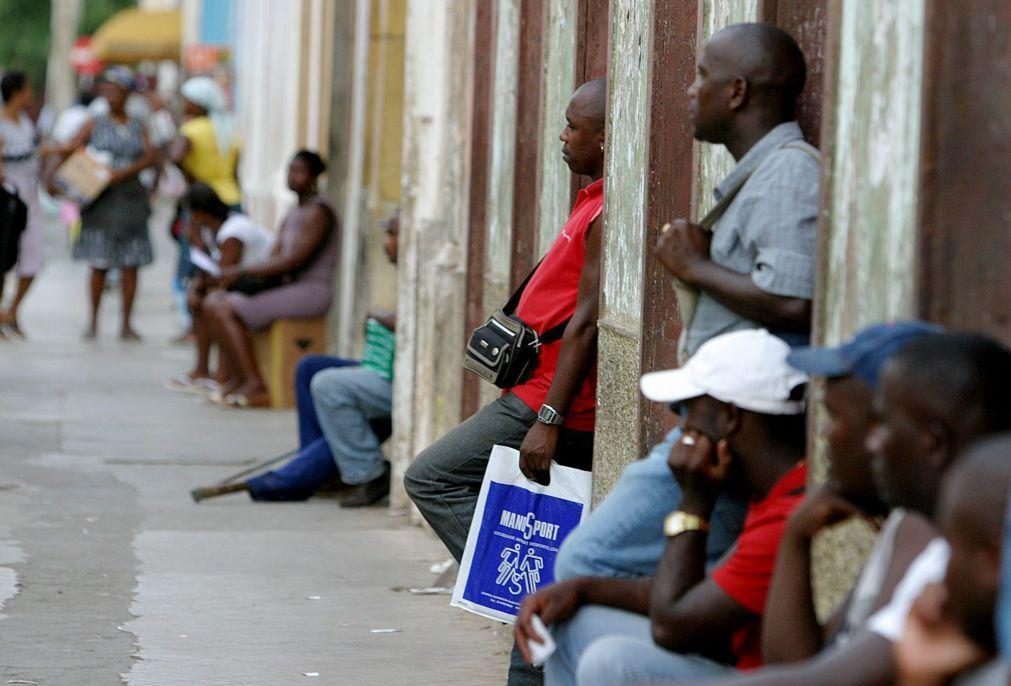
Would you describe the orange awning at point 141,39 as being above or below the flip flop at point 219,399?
above

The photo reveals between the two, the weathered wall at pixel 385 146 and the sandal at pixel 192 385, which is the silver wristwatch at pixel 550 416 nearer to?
the weathered wall at pixel 385 146

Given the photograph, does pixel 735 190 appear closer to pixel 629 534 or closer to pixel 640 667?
pixel 629 534

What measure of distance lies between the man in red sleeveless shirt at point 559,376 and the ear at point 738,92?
1.49 metres

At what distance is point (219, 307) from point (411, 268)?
3.37m

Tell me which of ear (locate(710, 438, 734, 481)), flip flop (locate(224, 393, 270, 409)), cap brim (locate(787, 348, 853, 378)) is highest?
cap brim (locate(787, 348, 853, 378))

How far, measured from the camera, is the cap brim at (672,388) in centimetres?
362

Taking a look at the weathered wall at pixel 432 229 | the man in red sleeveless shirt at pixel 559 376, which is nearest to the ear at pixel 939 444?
the man in red sleeveless shirt at pixel 559 376

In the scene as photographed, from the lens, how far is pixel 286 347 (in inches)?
460

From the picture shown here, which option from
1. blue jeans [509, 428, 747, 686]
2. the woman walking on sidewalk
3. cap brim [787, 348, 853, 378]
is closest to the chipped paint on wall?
cap brim [787, 348, 853, 378]

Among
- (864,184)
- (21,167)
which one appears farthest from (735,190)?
(21,167)

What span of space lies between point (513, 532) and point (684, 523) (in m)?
1.70

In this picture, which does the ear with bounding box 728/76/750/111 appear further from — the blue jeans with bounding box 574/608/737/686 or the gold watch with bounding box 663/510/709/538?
the blue jeans with bounding box 574/608/737/686

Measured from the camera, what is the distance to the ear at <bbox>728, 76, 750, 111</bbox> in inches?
159

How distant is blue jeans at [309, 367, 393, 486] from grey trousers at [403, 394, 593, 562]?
2.43m
